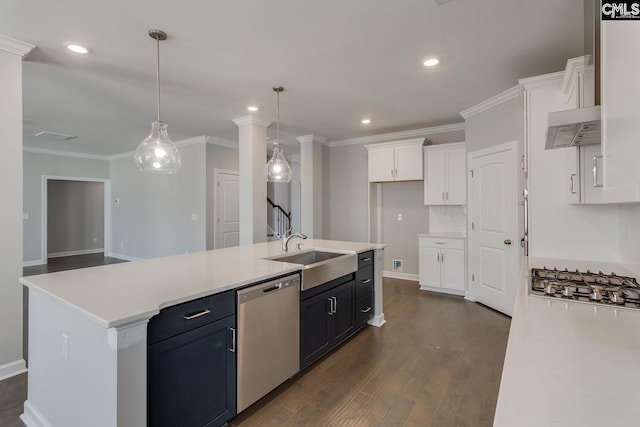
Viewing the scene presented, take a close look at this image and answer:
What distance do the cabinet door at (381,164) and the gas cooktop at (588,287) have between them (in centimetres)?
340

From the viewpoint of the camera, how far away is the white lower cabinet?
4.48 m

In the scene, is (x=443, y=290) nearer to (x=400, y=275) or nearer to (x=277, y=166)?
(x=400, y=275)

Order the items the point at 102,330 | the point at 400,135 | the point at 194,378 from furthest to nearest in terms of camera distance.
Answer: the point at 400,135 < the point at 194,378 < the point at 102,330

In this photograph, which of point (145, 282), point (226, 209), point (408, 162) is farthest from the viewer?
point (226, 209)

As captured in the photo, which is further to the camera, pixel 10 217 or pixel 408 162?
pixel 408 162

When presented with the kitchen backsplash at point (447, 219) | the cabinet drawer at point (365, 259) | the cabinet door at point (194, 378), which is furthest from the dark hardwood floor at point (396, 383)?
the kitchen backsplash at point (447, 219)

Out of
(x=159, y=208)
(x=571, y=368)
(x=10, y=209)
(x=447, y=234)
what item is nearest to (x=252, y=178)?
→ (x=10, y=209)

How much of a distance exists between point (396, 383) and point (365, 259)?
1232 millimetres

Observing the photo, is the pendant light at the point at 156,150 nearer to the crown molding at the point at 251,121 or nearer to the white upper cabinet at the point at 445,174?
the crown molding at the point at 251,121

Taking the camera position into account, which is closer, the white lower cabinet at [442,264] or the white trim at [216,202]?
the white lower cabinet at [442,264]

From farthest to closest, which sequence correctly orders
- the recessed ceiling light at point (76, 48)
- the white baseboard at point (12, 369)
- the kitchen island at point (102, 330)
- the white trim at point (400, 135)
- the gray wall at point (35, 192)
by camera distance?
1. the gray wall at point (35, 192)
2. the white trim at point (400, 135)
3. the recessed ceiling light at point (76, 48)
4. the white baseboard at point (12, 369)
5. the kitchen island at point (102, 330)

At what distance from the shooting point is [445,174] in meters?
4.72

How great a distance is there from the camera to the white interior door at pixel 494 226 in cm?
356

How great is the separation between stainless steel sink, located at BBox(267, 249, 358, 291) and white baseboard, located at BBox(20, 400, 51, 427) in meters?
1.69
